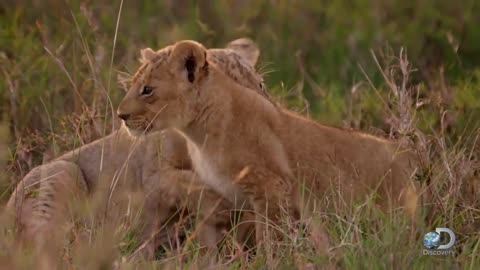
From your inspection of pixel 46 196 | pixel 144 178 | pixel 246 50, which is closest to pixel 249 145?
pixel 144 178

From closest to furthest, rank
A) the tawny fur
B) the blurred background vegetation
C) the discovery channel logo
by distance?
1. the discovery channel logo
2. the tawny fur
3. the blurred background vegetation

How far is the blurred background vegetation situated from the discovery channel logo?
5.64 feet

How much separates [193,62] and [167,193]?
0.81m

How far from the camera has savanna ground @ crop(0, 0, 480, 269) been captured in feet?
19.3

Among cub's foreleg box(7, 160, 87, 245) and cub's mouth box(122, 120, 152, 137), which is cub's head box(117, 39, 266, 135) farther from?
cub's foreleg box(7, 160, 87, 245)

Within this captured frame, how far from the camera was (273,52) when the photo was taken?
12.0m

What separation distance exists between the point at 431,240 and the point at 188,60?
1665 mm

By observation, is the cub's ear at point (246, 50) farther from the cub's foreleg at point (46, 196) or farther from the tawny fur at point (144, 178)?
the cub's foreleg at point (46, 196)

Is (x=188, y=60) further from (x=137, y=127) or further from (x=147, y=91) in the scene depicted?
(x=137, y=127)

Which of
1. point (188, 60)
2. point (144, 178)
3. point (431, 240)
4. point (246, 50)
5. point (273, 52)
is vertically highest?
point (188, 60)

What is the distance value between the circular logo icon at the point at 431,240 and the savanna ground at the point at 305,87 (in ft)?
0.14

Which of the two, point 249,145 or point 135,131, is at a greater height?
point 135,131

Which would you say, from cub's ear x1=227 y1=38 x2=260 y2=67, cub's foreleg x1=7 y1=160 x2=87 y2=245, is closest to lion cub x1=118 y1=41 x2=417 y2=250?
cub's foreleg x1=7 y1=160 x2=87 y2=245

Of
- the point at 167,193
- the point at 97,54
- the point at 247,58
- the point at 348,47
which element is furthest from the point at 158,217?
the point at 348,47
